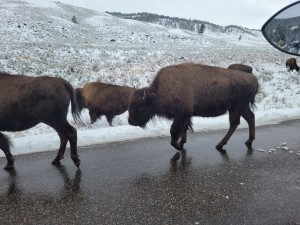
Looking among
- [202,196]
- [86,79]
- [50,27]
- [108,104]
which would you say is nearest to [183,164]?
[202,196]

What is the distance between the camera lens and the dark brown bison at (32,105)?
505 cm

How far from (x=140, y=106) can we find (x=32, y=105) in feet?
6.12

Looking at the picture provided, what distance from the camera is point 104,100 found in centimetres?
973

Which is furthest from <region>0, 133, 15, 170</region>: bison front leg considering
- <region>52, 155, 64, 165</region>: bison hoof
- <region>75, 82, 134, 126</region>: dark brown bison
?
<region>75, 82, 134, 126</region>: dark brown bison

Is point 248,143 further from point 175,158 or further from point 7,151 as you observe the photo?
point 7,151

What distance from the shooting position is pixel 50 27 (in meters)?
45.1

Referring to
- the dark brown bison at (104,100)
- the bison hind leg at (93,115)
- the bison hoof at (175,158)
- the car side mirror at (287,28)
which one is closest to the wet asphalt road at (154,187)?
the bison hoof at (175,158)

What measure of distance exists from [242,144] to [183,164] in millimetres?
1643

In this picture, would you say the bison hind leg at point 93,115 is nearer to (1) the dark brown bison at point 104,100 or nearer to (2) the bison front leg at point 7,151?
(1) the dark brown bison at point 104,100

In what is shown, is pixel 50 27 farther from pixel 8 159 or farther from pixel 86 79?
pixel 8 159

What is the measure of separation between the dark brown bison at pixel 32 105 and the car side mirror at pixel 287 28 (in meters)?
2.99

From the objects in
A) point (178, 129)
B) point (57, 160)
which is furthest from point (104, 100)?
point (57, 160)

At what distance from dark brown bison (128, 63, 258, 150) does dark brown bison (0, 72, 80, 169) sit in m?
1.36

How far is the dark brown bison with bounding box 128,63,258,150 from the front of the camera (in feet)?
19.6
